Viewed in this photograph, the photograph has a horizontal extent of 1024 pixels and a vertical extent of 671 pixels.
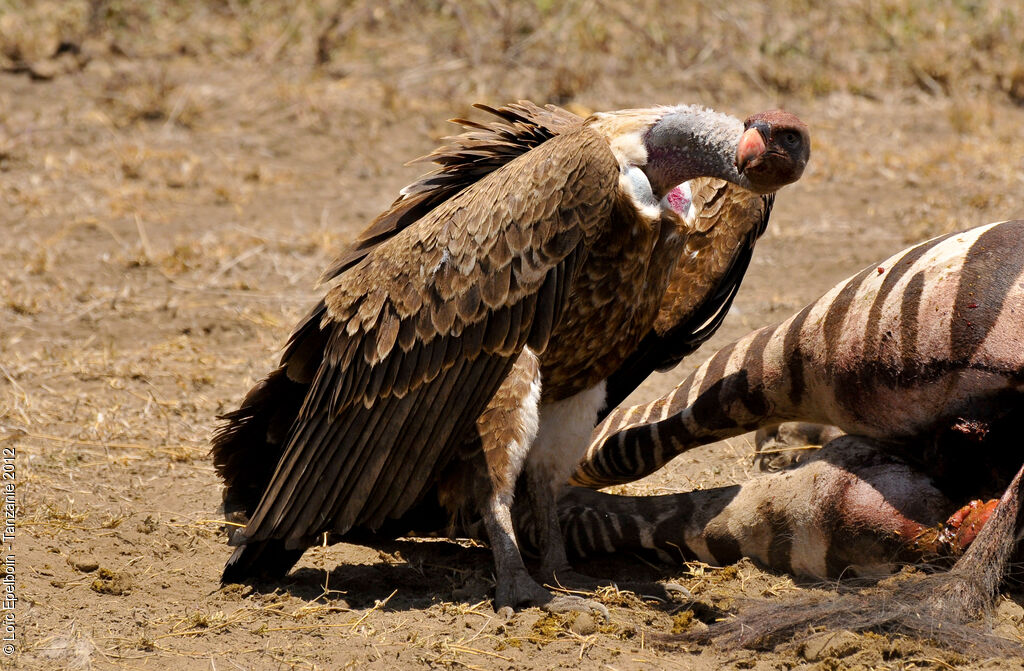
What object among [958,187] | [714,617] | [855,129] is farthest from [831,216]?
[714,617]

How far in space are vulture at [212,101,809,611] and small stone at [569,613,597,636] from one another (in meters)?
0.10

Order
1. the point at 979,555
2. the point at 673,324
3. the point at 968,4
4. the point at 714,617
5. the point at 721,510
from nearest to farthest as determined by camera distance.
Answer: the point at 979,555
the point at 714,617
the point at 721,510
the point at 673,324
the point at 968,4

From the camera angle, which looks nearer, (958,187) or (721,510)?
(721,510)

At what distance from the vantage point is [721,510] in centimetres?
418

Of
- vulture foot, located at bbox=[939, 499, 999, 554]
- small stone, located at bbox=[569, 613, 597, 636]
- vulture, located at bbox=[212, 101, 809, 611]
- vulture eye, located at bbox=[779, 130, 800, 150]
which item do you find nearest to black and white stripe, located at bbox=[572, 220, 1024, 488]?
vulture foot, located at bbox=[939, 499, 999, 554]

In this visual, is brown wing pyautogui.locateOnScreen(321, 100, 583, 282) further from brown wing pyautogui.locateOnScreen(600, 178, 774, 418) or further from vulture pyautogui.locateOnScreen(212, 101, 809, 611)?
brown wing pyautogui.locateOnScreen(600, 178, 774, 418)

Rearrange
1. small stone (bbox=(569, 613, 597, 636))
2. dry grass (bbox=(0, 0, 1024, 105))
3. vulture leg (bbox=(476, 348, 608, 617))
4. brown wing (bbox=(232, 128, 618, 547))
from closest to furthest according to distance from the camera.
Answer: small stone (bbox=(569, 613, 597, 636)), brown wing (bbox=(232, 128, 618, 547)), vulture leg (bbox=(476, 348, 608, 617)), dry grass (bbox=(0, 0, 1024, 105))

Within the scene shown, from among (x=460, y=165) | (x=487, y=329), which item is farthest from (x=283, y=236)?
(x=487, y=329)

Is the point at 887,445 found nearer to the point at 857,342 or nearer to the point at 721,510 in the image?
the point at 857,342

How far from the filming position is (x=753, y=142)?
3650mm

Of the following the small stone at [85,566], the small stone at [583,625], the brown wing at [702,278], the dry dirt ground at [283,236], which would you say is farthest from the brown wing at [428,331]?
the brown wing at [702,278]

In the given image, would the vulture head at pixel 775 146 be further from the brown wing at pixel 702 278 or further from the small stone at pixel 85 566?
the small stone at pixel 85 566

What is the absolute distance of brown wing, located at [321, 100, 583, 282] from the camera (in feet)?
14.1

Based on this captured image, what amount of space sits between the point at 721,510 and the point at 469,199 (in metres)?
1.44
